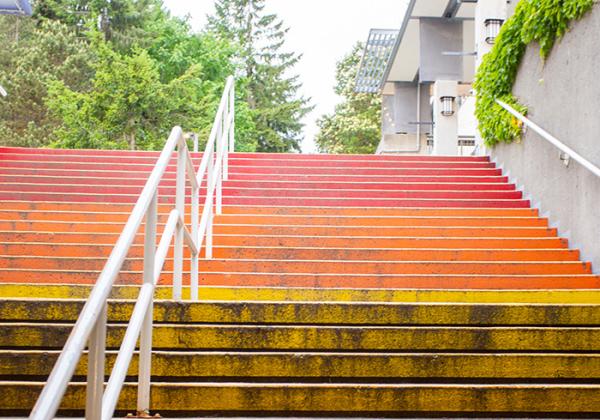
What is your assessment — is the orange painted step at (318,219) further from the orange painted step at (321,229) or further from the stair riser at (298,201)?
the stair riser at (298,201)

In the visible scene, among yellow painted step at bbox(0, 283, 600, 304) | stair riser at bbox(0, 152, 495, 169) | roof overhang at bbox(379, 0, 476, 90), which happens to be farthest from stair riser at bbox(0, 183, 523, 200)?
roof overhang at bbox(379, 0, 476, 90)

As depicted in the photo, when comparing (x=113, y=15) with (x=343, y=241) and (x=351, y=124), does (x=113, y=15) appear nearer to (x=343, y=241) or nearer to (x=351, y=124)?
(x=351, y=124)

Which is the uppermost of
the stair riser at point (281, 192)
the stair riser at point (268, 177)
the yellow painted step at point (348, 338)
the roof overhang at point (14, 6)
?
the roof overhang at point (14, 6)

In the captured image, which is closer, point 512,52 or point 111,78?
point 512,52

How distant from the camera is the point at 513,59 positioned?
8203 millimetres

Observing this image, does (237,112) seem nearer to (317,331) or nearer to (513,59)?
(513,59)

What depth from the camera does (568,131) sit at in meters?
6.37

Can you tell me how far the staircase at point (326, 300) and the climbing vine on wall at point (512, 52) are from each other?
0.96m

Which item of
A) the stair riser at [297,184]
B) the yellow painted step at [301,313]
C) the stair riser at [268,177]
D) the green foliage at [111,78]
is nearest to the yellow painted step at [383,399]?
the yellow painted step at [301,313]

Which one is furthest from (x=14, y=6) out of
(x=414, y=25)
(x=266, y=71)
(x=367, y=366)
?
(x=266, y=71)

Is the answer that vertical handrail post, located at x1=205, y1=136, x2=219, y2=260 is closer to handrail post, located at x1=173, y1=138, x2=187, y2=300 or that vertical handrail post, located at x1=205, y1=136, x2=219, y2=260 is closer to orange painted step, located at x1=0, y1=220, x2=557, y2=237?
orange painted step, located at x1=0, y1=220, x2=557, y2=237

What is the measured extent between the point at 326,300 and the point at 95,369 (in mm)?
2702

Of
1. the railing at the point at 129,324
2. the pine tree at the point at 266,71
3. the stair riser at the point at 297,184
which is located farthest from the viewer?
the pine tree at the point at 266,71

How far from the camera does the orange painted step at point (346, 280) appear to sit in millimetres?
5242
